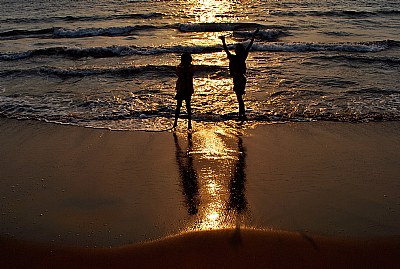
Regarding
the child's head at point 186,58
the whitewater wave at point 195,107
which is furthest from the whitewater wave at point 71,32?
the child's head at point 186,58

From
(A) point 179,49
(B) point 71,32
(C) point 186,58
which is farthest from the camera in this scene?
(B) point 71,32

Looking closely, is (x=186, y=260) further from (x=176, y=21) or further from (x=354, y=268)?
(x=176, y=21)

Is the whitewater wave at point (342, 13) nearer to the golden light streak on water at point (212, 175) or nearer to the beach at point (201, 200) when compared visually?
the beach at point (201, 200)

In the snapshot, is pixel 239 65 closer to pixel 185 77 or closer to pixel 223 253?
pixel 185 77

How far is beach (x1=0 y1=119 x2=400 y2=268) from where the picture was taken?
4645 mm

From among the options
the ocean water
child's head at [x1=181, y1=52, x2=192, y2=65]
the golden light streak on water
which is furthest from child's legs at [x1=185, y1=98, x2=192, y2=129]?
child's head at [x1=181, y1=52, x2=192, y2=65]

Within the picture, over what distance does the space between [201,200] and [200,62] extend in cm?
1090

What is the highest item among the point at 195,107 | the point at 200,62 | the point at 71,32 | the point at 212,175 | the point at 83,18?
the point at 212,175

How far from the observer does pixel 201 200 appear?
5.73 m

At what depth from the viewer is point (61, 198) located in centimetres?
588

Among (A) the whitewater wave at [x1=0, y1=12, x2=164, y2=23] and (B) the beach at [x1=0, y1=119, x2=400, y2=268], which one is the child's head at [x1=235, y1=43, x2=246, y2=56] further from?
(A) the whitewater wave at [x1=0, y1=12, x2=164, y2=23]

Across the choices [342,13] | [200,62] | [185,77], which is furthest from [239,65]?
[342,13]

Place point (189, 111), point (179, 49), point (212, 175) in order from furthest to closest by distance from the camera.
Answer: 1. point (179, 49)
2. point (189, 111)
3. point (212, 175)

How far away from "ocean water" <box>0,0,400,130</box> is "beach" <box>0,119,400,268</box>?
1.38m
